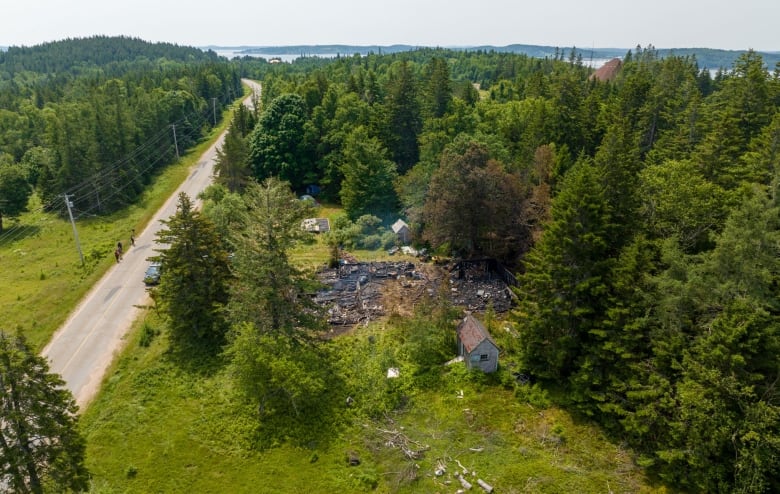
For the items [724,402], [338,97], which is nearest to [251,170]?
[338,97]

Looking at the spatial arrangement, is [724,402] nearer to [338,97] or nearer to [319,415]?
[319,415]

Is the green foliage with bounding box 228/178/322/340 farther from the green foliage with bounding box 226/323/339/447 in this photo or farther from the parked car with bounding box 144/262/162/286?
the parked car with bounding box 144/262/162/286

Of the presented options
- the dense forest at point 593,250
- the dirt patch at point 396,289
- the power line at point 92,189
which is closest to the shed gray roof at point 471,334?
the dense forest at point 593,250

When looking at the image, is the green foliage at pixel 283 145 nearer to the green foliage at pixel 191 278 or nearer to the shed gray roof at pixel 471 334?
the green foliage at pixel 191 278

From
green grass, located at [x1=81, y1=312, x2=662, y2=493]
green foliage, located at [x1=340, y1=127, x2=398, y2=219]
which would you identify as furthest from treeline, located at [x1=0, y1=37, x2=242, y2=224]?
green grass, located at [x1=81, y1=312, x2=662, y2=493]

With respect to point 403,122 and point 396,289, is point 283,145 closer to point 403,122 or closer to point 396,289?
point 403,122

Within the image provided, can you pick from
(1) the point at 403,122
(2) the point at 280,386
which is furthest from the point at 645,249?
(1) the point at 403,122
